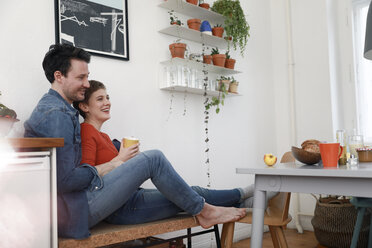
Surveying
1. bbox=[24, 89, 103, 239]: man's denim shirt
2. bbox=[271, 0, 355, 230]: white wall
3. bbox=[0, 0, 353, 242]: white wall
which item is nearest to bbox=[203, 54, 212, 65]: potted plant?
bbox=[0, 0, 353, 242]: white wall

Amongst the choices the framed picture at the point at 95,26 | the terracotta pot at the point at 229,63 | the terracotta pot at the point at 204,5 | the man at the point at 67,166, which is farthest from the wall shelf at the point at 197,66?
the man at the point at 67,166

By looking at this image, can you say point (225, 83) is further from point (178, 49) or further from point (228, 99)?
point (178, 49)

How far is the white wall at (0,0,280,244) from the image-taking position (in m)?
1.97

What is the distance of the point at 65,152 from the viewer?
1.49 m

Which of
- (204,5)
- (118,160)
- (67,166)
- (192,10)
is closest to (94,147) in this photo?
(118,160)

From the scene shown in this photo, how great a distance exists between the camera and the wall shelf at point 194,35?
9.02 feet

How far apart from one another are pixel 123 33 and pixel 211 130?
3.80 ft

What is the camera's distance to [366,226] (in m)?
2.89

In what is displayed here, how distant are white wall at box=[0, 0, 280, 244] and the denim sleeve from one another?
1.64ft

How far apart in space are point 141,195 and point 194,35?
Answer: 62.0 inches

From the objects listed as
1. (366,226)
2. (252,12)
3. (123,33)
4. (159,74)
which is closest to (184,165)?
(159,74)

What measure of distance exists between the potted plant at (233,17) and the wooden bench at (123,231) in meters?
1.85

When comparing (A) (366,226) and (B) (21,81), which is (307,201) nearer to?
(A) (366,226)

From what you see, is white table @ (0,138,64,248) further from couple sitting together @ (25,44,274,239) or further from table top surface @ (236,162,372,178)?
table top surface @ (236,162,372,178)
